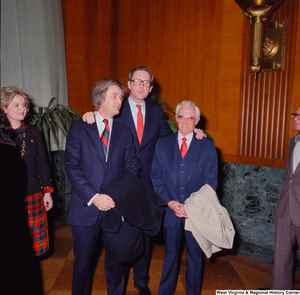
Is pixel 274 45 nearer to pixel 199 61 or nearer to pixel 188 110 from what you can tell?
pixel 199 61

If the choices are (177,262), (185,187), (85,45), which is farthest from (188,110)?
(85,45)

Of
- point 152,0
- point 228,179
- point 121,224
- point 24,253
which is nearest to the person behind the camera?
point 24,253

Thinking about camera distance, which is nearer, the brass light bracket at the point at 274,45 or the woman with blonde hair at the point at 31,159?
the woman with blonde hair at the point at 31,159

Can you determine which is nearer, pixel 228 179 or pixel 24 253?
pixel 24 253

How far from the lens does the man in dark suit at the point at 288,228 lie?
1.96 metres

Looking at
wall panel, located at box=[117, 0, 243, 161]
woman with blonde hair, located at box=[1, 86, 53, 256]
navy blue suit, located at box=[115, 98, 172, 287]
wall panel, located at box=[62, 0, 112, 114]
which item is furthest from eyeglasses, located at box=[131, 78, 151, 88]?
wall panel, located at box=[62, 0, 112, 114]

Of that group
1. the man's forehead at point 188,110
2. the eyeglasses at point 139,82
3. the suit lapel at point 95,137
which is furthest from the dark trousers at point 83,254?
the eyeglasses at point 139,82

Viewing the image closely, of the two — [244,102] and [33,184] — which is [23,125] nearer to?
[33,184]

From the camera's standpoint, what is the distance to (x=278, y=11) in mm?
2492

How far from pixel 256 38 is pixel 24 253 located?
262cm

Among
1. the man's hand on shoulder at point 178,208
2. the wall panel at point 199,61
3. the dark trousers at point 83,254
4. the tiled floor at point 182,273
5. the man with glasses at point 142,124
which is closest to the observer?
the dark trousers at point 83,254

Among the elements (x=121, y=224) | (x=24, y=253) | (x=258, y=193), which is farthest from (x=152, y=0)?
(x=24, y=253)

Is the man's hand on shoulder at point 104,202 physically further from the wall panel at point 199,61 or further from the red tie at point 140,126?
the wall panel at point 199,61

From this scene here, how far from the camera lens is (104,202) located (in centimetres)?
156
